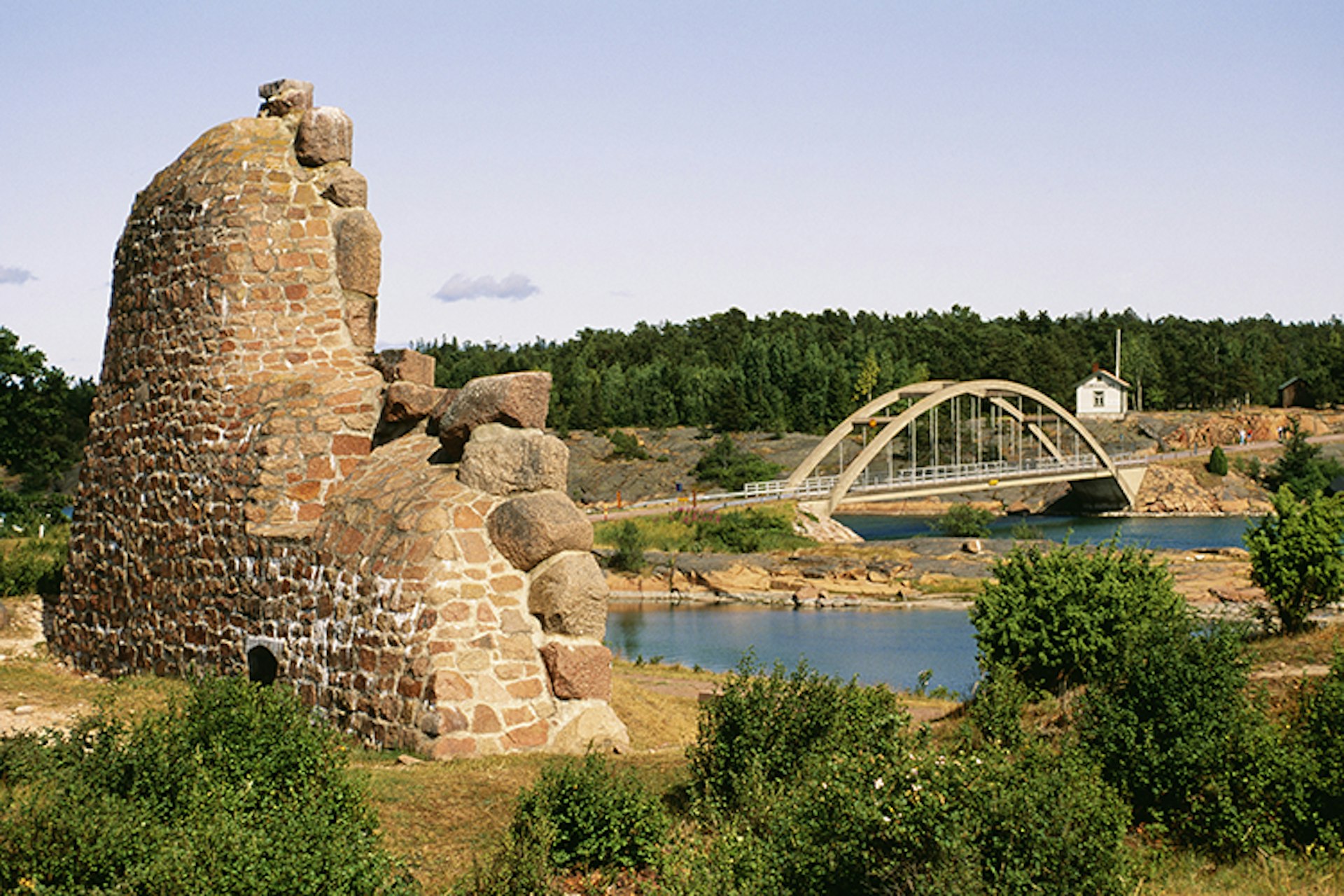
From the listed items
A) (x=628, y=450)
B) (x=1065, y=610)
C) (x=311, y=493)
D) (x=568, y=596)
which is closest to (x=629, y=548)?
(x=311, y=493)

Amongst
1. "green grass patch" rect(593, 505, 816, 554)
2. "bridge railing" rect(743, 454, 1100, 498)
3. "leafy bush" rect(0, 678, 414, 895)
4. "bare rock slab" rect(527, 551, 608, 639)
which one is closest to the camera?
"leafy bush" rect(0, 678, 414, 895)

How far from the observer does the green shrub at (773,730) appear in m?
8.44

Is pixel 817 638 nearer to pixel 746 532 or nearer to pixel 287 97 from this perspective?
pixel 746 532

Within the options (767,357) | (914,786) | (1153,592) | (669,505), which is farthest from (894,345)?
(914,786)

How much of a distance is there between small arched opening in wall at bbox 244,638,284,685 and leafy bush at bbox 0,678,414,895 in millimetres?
4166

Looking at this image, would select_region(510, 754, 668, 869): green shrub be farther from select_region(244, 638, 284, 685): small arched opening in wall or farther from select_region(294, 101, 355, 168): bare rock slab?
select_region(294, 101, 355, 168): bare rock slab

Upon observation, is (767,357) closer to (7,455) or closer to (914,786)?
(7,455)

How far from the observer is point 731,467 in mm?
77188

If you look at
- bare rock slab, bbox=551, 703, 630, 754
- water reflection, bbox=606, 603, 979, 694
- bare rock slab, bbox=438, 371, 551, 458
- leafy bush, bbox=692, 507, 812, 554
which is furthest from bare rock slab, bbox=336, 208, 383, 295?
leafy bush, bbox=692, 507, 812, 554

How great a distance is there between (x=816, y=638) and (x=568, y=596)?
21603 mm

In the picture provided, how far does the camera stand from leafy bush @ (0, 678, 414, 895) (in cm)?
545

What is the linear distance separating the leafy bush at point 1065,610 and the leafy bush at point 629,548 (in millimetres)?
→ 30788

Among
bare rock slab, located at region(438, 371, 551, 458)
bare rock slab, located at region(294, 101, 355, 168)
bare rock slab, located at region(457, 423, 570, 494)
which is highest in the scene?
bare rock slab, located at region(294, 101, 355, 168)

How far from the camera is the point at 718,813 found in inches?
310
